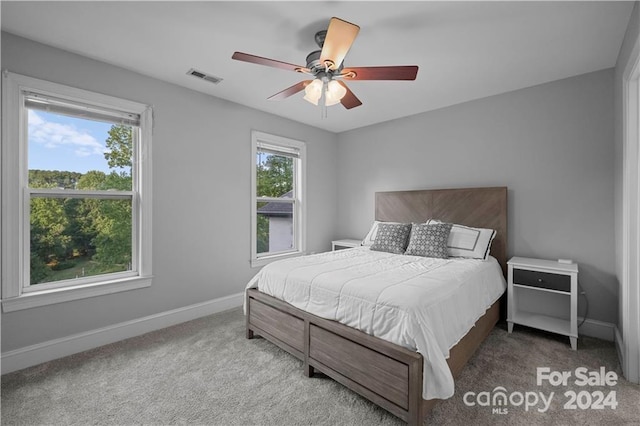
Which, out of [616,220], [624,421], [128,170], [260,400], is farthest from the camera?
[128,170]

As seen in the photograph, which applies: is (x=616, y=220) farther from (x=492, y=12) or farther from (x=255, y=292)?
(x=255, y=292)

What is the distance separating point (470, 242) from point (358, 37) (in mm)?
2296

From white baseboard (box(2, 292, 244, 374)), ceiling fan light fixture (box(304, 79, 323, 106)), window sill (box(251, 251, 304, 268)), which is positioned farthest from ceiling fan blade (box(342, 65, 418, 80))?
white baseboard (box(2, 292, 244, 374))

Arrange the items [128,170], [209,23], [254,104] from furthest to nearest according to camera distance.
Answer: [254,104], [128,170], [209,23]

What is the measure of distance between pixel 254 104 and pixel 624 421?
166 inches

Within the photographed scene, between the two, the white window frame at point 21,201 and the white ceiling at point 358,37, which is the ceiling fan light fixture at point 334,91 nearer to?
the white ceiling at point 358,37

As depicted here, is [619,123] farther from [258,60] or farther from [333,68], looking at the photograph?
[258,60]

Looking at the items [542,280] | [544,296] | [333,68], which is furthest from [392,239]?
[333,68]

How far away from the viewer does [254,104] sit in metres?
3.68

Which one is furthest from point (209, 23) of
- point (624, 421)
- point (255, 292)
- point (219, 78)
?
point (624, 421)

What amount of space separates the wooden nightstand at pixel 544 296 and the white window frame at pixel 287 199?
2.75 meters

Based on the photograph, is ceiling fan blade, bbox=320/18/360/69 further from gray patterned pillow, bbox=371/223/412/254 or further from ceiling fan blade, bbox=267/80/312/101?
gray patterned pillow, bbox=371/223/412/254

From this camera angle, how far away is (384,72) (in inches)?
79.7

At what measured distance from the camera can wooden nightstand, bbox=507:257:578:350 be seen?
2.55 meters
